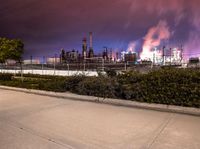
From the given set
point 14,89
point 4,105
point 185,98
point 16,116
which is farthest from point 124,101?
point 14,89

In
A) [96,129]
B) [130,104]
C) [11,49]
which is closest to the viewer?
[96,129]

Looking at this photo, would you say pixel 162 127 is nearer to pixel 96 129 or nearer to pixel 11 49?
pixel 96 129

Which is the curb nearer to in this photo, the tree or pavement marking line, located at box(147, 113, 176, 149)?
pavement marking line, located at box(147, 113, 176, 149)

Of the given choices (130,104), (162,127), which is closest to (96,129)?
(162,127)

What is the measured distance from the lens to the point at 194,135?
13.9 feet

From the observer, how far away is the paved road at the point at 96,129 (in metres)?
3.88

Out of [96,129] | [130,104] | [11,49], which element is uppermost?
[11,49]

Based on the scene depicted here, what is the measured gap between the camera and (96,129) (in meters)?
4.71

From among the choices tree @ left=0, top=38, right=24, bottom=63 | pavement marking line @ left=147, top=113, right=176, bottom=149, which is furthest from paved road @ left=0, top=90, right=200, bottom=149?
tree @ left=0, top=38, right=24, bottom=63

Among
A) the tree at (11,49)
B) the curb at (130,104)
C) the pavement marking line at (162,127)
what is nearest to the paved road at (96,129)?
the pavement marking line at (162,127)

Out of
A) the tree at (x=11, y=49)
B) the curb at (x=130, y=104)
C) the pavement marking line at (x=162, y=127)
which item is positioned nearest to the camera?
the pavement marking line at (x=162, y=127)

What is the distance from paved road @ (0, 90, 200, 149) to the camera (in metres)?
3.88

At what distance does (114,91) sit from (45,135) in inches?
152

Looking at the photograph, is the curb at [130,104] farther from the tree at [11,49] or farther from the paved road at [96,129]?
the tree at [11,49]
